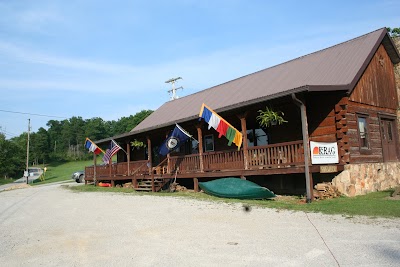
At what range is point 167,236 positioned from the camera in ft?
25.3

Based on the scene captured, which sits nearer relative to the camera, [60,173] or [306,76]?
[306,76]

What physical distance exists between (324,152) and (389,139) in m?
6.47

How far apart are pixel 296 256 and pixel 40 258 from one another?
4479mm

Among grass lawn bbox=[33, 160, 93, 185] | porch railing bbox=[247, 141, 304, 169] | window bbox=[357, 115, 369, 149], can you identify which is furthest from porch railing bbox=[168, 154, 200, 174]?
grass lawn bbox=[33, 160, 93, 185]

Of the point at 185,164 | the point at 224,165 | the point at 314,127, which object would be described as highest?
the point at 314,127

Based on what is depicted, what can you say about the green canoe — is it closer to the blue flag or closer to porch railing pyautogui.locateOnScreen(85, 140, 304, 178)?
porch railing pyautogui.locateOnScreen(85, 140, 304, 178)

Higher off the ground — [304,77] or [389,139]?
[304,77]

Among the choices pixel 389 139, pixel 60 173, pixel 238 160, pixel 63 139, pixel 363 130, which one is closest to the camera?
pixel 363 130

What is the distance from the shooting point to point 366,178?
14289 millimetres

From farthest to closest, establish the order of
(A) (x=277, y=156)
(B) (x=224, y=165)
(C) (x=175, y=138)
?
(C) (x=175, y=138), (B) (x=224, y=165), (A) (x=277, y=156)

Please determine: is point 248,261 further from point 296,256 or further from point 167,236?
point 167,236

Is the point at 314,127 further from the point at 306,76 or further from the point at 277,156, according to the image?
the point at 306,76

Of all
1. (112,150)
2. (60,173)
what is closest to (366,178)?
(112,150)

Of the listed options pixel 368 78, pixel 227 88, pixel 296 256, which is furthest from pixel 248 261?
pixel 227 88
